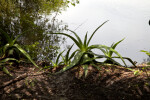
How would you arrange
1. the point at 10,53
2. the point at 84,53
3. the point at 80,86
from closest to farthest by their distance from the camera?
the point at 80,86
the point at 84,53
the point at 10,53

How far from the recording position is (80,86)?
2.94m

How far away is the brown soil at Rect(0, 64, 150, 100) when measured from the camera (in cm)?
250

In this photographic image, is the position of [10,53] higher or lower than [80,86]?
higher

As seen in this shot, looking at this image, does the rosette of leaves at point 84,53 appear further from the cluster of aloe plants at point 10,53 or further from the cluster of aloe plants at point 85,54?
the cluster of aloe plants at point 10,53

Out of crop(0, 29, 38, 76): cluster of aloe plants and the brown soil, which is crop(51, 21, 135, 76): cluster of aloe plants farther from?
crop(0, 29, 38, 76): cluster of aloe plants

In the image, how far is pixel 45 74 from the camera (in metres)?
3.63

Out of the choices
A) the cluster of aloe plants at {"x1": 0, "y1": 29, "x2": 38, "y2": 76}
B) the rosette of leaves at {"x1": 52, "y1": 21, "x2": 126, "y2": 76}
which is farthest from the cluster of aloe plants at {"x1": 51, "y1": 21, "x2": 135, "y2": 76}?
the cluster of aloe plants at {"x1": 0, "y1": 29, "x2": 38, "y2": 76}

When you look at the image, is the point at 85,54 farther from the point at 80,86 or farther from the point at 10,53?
the point at 10,53

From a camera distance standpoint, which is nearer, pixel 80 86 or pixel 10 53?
pixel 80 86

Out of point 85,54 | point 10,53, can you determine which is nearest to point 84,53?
point 85,54

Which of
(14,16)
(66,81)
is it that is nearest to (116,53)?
(66,81)

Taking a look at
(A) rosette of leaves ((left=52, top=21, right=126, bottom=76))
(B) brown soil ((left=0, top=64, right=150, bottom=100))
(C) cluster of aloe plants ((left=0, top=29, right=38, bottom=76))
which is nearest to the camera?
(B) brown soil ((left=0, top=64, right=150, bottom=100))

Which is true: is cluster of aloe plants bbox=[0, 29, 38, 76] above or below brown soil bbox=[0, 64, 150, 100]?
above

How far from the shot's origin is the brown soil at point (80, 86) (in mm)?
2501
